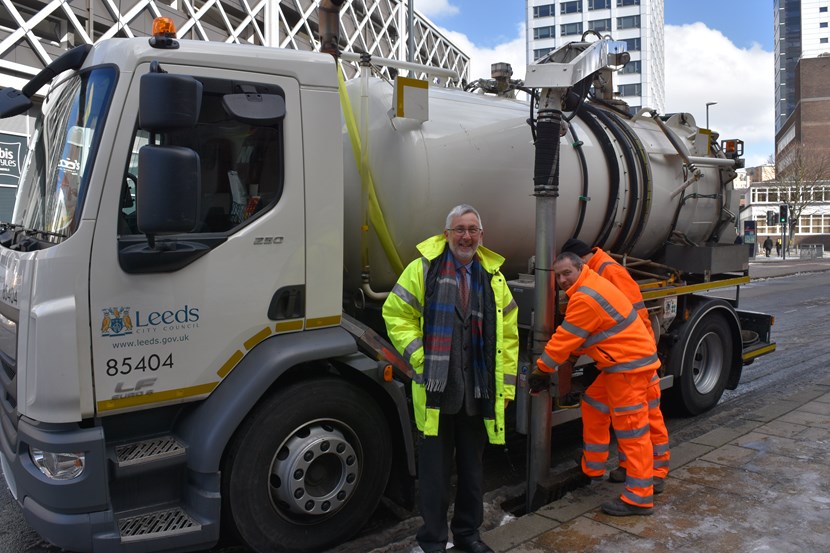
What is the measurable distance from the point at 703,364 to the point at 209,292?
16.4ft

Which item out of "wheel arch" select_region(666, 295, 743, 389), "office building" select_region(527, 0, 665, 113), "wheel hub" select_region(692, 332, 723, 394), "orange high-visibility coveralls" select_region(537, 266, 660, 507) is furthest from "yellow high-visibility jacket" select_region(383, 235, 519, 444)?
"office building" select_region(527, 0, 665, 113)

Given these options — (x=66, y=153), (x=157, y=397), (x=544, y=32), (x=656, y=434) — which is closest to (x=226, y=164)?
(x=66, y=153)

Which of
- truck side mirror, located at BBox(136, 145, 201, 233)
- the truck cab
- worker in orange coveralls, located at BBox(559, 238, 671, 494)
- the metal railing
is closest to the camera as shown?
truck side mirror, located at BBox(136, 145, 201, 233)

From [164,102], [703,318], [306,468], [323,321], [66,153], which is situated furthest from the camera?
[703,318]

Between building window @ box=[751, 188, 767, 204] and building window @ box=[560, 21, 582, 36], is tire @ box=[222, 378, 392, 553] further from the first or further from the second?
building window @ box=[560, 21, 582, 36]

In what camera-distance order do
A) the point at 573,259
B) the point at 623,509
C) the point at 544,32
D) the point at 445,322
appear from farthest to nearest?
the point at 544,32
the point at 573,259
the point at 623,509
the point at 445,322

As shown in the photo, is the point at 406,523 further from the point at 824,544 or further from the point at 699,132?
the point at 699,132

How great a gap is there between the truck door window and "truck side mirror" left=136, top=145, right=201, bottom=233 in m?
0.32

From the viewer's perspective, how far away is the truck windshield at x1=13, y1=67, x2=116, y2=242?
313 cm

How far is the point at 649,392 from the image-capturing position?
4469 mm

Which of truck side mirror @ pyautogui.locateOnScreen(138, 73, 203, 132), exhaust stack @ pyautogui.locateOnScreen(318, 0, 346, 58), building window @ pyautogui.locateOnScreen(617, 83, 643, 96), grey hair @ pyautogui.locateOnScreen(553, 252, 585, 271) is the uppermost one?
building window @ pyautogui.locateOnScreen(617, 83, 643, 96)

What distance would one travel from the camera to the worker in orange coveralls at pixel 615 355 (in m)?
4.04

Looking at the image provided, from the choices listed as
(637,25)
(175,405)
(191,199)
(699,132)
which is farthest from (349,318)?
(637,25)

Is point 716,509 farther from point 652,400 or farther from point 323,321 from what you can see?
point 323,321
